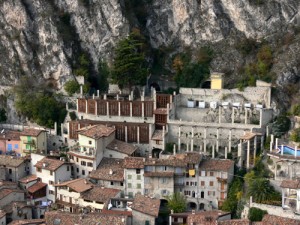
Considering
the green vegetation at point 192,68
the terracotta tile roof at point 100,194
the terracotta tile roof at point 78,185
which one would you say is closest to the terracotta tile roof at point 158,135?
the green vegetation at point 192,68

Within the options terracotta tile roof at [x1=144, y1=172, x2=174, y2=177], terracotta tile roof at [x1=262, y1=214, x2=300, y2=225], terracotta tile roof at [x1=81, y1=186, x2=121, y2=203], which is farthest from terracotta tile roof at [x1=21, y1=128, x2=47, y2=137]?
terracotta tile roof at [x1=262, y1=214, x2=300, y2=225]

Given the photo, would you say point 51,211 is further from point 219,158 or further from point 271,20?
point 271,20

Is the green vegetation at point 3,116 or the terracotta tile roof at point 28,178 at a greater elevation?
the green vegetation at point 3,116

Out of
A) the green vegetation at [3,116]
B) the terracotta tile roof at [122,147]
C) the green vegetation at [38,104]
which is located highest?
the green vegetation at [38,104]

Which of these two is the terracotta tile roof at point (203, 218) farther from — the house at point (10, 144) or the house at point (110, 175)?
the house at point (10, 144)

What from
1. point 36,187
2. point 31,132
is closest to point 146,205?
point 36,187

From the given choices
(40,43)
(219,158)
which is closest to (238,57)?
(219,158)

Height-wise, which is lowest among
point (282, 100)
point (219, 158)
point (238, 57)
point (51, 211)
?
point (51, 211)
